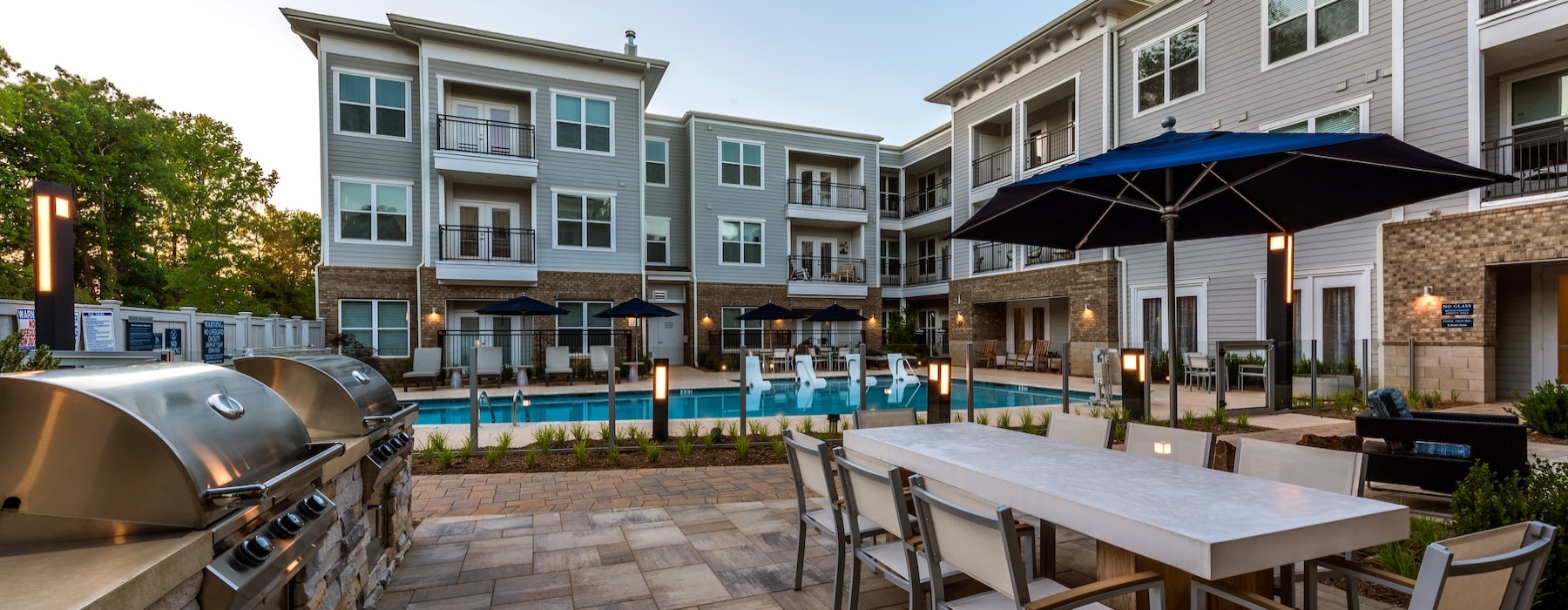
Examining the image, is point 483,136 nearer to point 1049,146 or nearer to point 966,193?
point 966,193

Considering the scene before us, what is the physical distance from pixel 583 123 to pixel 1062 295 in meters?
13.4

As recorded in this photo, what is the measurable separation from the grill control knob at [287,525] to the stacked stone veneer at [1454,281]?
47.8 feet

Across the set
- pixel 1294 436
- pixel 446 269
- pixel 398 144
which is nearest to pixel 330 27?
pixel 398 144

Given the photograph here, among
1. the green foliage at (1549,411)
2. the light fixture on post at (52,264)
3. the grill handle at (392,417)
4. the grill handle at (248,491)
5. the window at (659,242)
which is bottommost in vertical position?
the green foliage at (1549,411)

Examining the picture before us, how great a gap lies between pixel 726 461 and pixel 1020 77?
15.7m

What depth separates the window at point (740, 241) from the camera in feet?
67.7

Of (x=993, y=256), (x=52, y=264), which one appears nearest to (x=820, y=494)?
(x=52, y=264)

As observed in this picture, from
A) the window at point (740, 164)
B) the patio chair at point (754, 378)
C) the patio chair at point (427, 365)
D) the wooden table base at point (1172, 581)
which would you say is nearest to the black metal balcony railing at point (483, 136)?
the patio chair at point (427, 365)

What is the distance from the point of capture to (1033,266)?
17.8 metres

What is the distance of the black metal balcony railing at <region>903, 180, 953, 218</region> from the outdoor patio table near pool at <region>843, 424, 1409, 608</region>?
19771 mm

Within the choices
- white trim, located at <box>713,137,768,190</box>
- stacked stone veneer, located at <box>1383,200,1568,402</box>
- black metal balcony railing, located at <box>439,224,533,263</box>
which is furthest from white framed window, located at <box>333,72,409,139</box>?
stacked stone veneer, located at <box>1383,200,1568,402</box>

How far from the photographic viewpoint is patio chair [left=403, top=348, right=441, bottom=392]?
14477mm

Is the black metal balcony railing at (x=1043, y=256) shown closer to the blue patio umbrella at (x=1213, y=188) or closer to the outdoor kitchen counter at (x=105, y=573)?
the blue patio umbrella at (x=1213, y=188)

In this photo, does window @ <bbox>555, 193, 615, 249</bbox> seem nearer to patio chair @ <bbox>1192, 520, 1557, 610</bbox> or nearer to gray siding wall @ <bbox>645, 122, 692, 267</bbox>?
Answer: gray siding wall @ <bbox>645, 122, 692, 267</bbox>
